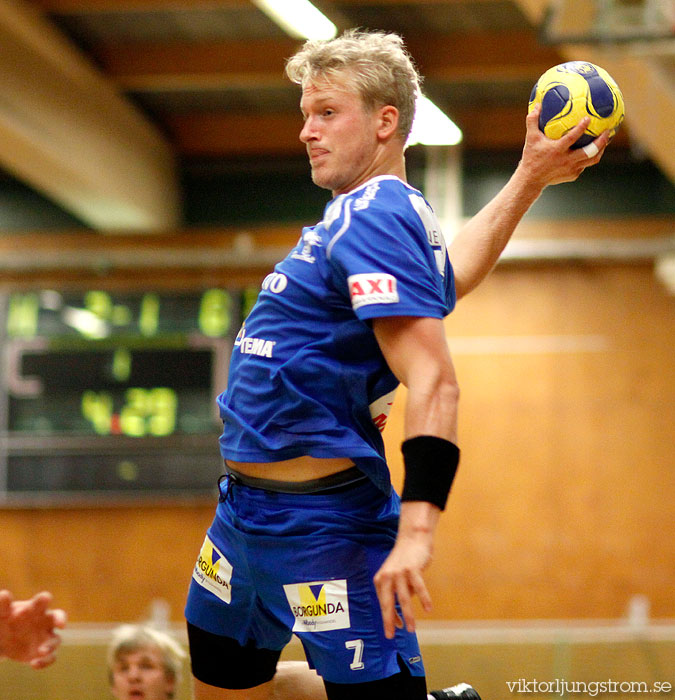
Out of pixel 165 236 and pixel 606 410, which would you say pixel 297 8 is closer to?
pixel 165 236

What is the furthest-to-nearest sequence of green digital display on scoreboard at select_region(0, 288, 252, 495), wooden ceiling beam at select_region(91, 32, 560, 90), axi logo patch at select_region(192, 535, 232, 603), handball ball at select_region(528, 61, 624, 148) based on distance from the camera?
green digital display on scoreboard at select_region(0, 288, 252, 495) < wooden ceiling beam at select_region(91, 32, 560, 90) < handball ball at select_region(528, 61, 624, 148) < axi logo patch at select_region(192, 535, 232, 603)

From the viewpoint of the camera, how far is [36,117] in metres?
7.88

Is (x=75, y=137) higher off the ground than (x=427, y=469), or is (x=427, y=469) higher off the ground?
(x=75, y=137)

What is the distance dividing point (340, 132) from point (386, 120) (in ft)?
0.38

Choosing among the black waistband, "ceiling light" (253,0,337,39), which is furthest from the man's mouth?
"ceiling light" (253,0,337,39)

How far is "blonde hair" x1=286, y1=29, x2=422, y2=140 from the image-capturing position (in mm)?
2436

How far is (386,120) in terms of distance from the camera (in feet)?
8.06

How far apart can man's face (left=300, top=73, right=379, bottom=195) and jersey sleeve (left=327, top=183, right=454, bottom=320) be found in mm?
177

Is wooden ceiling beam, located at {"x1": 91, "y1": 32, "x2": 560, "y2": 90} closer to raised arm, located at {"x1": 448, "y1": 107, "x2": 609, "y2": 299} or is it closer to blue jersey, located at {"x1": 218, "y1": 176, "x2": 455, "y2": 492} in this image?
raised arm, located at {"x1": 448, "y1": 107, "x2": 609, "y2": 299}

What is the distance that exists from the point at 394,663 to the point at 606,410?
24.3 feet

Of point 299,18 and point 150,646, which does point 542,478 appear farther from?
point 150,646

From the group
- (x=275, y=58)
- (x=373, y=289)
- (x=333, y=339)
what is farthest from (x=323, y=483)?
(x=275, y=58)

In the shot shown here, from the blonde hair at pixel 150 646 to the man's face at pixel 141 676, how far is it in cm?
1

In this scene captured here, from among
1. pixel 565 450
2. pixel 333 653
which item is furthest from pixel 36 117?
pixel 333 653
